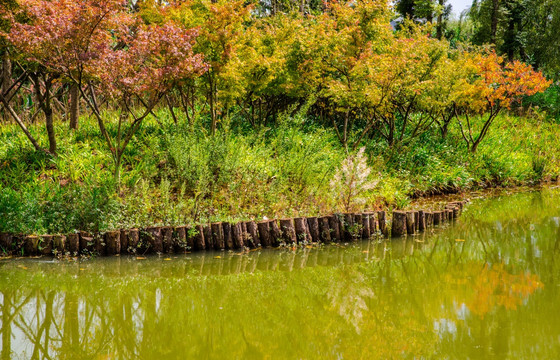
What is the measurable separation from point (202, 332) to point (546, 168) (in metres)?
14.4

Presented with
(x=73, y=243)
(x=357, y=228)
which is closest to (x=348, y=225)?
(x=357, y=228)

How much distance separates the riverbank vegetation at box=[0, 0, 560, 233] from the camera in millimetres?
8195

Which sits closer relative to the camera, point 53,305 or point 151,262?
point 53,305

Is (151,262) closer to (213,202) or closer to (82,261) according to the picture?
(82,261)

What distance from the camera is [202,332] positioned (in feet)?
15.4

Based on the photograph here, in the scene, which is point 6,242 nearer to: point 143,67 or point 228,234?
point 228,234

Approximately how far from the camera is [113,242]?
293 inches

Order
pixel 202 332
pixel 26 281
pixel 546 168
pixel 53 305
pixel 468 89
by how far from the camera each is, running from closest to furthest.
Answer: pixel 202 332 < pixel 53 305 < pixel 26 281 < pixel 468 89 < pixel 546 168

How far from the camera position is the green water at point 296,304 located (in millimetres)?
4387

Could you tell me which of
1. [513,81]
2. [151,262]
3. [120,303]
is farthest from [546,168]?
[120,303]

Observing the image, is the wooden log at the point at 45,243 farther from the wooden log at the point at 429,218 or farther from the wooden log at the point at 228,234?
the wooden log at the point at 429,218

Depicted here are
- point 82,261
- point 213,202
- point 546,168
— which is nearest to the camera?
point 82,261

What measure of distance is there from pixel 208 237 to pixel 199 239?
0.14 metres

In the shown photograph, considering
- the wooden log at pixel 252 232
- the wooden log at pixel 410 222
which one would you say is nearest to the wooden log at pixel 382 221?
the wooden log at pixel 410 222
